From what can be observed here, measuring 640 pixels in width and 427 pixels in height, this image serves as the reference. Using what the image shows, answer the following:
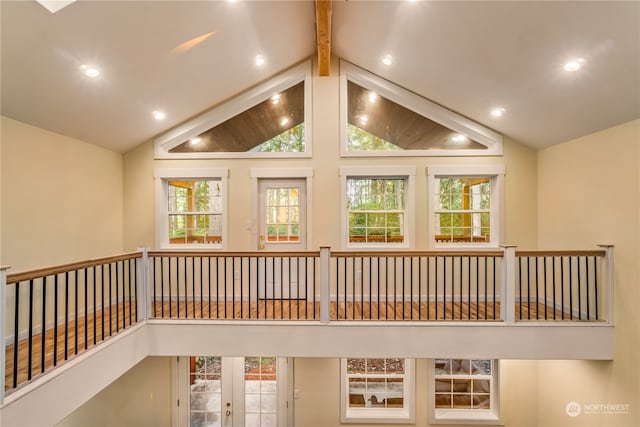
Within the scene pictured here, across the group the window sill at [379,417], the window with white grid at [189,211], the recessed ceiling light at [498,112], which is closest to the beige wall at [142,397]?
the window with white grid at [189,211]

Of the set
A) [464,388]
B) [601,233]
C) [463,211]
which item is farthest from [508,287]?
[464,388]

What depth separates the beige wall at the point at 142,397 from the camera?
182 inches

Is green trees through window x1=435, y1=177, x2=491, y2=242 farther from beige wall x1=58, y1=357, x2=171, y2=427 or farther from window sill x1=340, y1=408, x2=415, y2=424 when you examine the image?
beige wall x1=58, y1=357, x2=171, y2=427

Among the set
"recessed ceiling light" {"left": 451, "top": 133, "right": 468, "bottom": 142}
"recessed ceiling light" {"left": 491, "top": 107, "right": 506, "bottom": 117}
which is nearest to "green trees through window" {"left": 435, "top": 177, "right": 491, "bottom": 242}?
"recessed ceiling light" {"left": 451, "top": 133, "right": 468, "bottom": 142}

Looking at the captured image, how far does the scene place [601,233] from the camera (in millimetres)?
3660

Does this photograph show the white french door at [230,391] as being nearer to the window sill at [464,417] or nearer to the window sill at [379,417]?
the window sill at [379,417]

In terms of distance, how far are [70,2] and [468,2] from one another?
340cm

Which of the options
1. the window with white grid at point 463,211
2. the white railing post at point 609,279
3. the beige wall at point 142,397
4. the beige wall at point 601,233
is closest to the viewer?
the beige wall at point 601,233

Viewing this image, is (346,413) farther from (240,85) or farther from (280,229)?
(240,85)

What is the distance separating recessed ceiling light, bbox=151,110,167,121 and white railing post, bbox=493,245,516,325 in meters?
4.96

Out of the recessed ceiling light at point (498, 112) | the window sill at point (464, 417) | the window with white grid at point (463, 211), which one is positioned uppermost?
the recessed ceiling light at point (498, 112)

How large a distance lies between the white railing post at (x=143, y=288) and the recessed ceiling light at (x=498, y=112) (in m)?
5.01

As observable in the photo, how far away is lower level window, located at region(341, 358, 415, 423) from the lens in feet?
16.0

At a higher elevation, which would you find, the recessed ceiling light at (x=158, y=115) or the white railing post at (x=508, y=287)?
the recessed ceiling light at (x=158, y=115)
